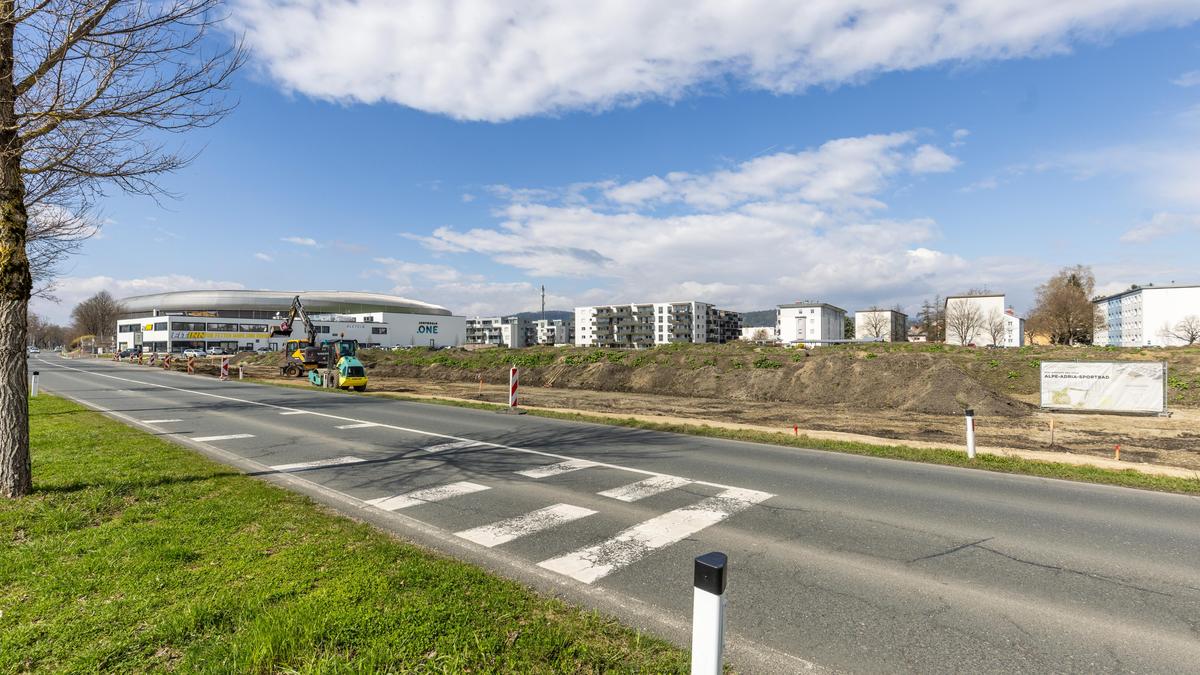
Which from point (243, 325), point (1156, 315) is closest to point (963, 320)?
point (1156, 315)

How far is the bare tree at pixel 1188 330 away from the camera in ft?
242

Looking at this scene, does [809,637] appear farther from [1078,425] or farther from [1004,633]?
[1078,425]

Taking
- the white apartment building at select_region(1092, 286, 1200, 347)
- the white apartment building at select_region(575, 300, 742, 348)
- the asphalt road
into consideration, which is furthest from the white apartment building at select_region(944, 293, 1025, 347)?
the asphalt road

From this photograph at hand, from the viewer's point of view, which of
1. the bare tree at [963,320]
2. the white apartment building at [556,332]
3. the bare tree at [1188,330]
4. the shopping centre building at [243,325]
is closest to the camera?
the bare tree at [1188,330]

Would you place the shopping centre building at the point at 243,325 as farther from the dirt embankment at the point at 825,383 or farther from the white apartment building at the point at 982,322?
the white apartment building at the point at 982,322

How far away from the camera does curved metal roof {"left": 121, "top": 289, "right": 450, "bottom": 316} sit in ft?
412

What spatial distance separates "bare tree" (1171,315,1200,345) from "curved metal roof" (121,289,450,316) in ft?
503

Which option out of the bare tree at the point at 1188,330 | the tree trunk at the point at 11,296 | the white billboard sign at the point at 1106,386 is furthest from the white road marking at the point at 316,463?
the bare tree at the point at 1188,330

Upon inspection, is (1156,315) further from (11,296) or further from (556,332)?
(11,296)

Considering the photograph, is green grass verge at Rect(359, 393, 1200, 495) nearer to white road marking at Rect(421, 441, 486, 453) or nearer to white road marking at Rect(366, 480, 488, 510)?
white road marking at Rect(421, 441, 486, 453)

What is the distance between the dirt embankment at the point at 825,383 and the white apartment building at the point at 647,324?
279ft

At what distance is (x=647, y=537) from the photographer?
590 centimetres

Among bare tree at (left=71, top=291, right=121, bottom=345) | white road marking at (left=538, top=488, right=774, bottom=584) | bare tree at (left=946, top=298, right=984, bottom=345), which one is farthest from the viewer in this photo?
bare tree at (left=71, top=291, right=121, bottom=345)

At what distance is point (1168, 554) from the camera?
5.46 m
